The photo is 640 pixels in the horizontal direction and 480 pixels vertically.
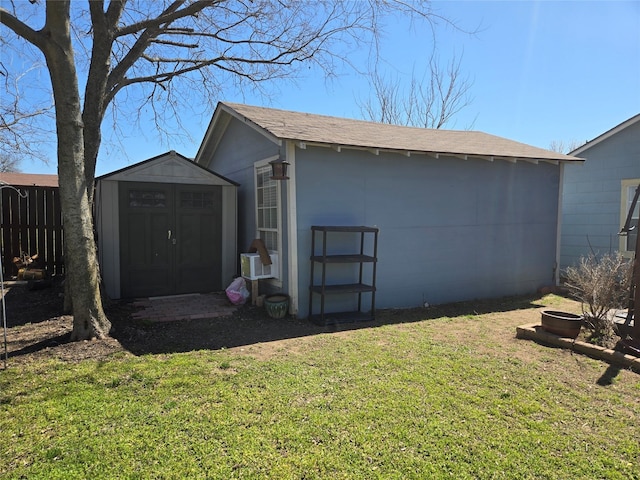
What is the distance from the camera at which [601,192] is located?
384 inches

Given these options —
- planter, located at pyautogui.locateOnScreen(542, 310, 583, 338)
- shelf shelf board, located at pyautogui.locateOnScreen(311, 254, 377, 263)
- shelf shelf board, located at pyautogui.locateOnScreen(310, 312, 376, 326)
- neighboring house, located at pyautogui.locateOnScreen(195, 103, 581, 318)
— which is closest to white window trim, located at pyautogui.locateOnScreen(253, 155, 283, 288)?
neighboring house, located at pyautogui.locateOnScreen(195, 103, 581, 318)

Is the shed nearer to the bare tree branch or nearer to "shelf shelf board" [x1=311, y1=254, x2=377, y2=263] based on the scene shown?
"shelf shelf board" [x1=311, y1=254, x2=377, y2=263]

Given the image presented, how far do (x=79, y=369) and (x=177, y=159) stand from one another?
178 inches

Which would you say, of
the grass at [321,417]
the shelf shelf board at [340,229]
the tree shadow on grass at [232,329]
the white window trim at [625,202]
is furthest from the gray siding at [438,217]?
the grass at [321,417]

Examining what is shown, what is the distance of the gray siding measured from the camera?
21.1ft

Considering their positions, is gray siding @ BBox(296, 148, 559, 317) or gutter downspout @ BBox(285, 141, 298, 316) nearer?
gutter downspout @ BBox(285, 141, 298, 316)

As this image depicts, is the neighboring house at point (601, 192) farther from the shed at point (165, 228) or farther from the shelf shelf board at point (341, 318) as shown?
the shed at point (165, 228)

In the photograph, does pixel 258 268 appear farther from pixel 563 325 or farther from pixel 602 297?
pixel 602 297

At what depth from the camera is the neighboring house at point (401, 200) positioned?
6.31 metres

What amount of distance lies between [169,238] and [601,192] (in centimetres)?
1015

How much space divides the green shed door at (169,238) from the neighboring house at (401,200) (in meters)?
0.81

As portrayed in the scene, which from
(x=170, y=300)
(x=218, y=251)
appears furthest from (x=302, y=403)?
(x=218, y=251)

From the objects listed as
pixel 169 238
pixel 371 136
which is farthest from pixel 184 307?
pixel 371 136

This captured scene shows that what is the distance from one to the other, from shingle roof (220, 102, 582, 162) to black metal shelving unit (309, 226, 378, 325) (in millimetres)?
1358
